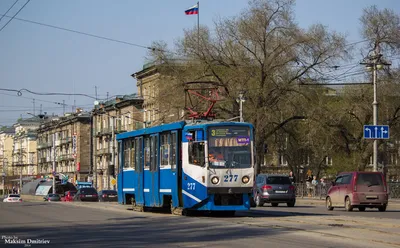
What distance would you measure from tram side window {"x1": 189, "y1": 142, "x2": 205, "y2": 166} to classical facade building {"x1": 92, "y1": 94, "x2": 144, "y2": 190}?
58.7m

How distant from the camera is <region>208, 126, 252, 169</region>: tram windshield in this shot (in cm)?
2350

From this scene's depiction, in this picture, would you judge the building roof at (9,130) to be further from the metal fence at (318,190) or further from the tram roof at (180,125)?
the tram roof at (180,125)

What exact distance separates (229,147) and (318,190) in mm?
31826

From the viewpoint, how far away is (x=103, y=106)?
92750 mm

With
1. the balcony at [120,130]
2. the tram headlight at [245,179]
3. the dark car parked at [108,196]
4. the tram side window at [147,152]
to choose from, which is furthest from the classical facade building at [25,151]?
the tram headlight at [245,179]

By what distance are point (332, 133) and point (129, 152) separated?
28749 mm

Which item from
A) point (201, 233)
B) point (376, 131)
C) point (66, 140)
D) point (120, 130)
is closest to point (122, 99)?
point (120, 130)

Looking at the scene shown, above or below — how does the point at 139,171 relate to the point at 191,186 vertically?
above

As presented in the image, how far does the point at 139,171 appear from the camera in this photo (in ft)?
95.2

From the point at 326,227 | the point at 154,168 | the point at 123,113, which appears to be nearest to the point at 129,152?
the point at 154,168

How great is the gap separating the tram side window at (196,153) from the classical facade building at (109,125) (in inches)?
2312

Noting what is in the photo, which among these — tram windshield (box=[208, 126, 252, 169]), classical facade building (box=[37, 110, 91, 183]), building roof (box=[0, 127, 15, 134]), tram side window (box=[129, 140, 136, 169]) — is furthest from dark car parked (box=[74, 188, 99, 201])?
building roof (box=[0, 127, 15, 134])

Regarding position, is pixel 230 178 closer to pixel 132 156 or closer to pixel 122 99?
pixel 132 156

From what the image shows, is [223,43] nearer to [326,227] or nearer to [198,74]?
[198,74]
